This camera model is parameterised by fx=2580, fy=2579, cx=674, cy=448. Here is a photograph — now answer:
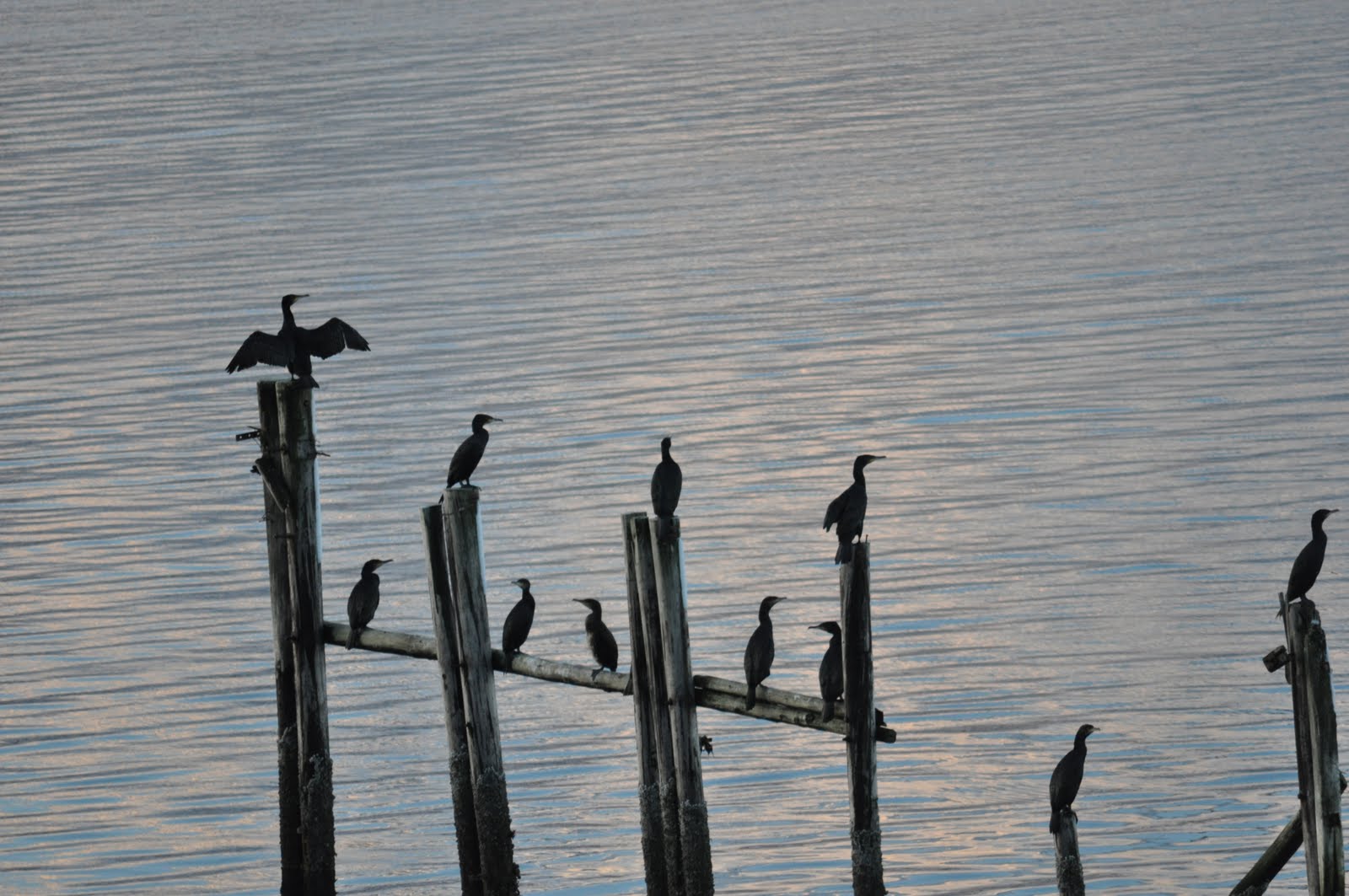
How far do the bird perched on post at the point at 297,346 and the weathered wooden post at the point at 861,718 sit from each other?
6045mm

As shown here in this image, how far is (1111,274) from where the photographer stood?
3491 cm

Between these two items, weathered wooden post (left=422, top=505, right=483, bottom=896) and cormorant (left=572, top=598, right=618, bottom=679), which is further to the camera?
cormorant (left=572, top=598, right=618, bottom=679)

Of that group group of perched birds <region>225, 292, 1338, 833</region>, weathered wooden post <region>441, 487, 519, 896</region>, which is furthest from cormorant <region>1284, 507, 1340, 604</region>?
weathered wooden post <region>441, 487, 519, 896</region>

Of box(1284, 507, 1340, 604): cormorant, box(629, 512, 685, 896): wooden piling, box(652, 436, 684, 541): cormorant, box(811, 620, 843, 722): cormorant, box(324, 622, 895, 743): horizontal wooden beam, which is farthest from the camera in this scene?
box(652, 436, 684, 541): cormorant

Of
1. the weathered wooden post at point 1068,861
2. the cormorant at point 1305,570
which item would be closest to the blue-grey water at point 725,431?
the cormorant at point 1305,570

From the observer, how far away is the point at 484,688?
13539 mm

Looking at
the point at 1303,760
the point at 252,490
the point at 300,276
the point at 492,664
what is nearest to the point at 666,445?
the point at 492,664

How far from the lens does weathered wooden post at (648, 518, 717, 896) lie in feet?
41.0

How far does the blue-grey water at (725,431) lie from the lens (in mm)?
16422

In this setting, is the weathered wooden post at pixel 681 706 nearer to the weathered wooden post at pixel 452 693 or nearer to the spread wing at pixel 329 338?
the weathered wooden post at pixel 452 693

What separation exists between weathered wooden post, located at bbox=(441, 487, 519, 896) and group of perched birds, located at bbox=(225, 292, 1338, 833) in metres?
0.42

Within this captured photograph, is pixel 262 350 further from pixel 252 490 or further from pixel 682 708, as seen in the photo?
pixel 252 490

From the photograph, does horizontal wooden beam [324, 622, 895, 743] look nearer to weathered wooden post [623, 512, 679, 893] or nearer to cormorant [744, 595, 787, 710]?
cormorant [744, 595, 787, 710]

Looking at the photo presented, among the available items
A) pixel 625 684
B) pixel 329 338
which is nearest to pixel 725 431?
pixel 329 338
